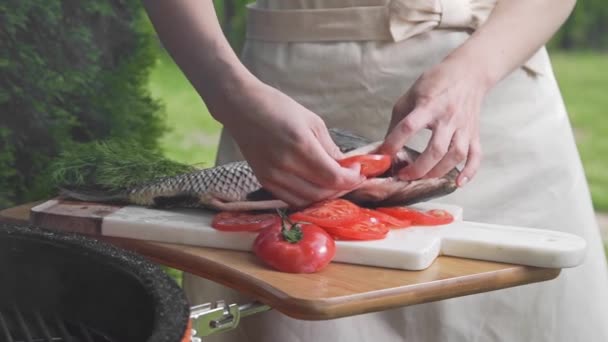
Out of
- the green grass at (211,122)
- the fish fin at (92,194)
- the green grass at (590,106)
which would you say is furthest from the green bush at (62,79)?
the green grass at (590,106)

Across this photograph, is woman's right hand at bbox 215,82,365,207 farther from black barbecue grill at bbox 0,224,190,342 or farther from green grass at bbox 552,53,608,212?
green grass at bbox 552,53,608,212

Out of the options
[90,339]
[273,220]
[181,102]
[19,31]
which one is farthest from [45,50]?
[181,102]

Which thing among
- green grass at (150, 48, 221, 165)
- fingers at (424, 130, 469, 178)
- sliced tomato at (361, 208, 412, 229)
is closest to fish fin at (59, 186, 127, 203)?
sliced tomato at (361, 208, 412, 229)

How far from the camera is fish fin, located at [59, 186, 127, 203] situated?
1996 millimetres

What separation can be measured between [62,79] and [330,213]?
49.6 inches

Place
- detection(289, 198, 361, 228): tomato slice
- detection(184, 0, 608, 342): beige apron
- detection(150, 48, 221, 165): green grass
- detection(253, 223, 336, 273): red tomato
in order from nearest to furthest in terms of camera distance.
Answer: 1. detection(253, 223, 336, 273): red tomato
2. detection(289, 198, 361, 228): tomato slice
3. detection(184, 0, 608, 342): beige apron
4. detection(150, 48, 221, 165): green grass

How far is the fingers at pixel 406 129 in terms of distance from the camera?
181 centimetres

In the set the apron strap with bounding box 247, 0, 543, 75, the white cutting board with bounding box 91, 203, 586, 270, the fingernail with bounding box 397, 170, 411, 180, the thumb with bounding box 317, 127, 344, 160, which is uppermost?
the apron strap with bounding box 247, 0, 543, 75

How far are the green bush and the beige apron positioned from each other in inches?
30.5

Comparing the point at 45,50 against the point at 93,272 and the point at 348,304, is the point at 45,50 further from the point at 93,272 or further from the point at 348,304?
the point at 348,304

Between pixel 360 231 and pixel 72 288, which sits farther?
pixel 360 231

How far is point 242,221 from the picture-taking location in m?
1.83

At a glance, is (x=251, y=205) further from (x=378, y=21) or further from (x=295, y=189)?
(x=378, y=21)

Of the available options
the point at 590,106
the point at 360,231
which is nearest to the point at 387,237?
the point at 360,231
